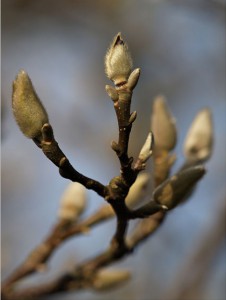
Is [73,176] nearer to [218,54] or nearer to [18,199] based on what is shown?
[218,54]

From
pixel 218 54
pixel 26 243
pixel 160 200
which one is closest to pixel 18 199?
pixel 26 243

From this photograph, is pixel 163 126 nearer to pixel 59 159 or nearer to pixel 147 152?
pixel 147 152

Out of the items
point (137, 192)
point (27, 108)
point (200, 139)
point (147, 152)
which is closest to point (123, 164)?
point (147, 152)

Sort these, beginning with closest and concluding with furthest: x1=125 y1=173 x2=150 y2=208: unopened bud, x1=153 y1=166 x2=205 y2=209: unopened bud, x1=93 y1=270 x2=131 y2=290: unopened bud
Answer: x1=153 y1=166 x2=205 y2=209: unopened bud
x1=125 y1=173 x2=150 y2=208: unopened bud
x1=93 y1=270 x2=131 y2=290: unopened bud

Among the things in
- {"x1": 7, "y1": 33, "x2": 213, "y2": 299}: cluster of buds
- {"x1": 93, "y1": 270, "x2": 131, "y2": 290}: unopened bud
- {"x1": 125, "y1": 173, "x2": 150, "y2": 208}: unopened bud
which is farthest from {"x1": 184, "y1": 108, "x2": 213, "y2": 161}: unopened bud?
{"x1": 93, "y1": 270, "x2": 131, "y2": 290}: unopened bud

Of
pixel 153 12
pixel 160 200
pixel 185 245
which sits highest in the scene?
pixel 153 12

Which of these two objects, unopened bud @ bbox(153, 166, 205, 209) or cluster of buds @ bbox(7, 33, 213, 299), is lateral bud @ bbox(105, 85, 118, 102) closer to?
cluster of buds @ bbox(7, 33, 213, 299)
